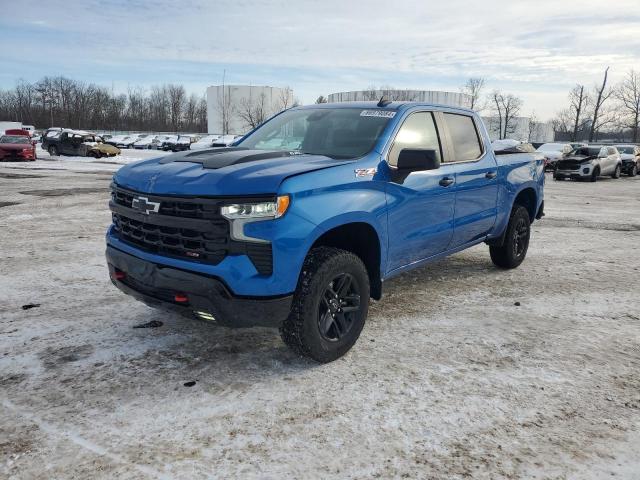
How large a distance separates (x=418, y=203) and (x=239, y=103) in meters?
105

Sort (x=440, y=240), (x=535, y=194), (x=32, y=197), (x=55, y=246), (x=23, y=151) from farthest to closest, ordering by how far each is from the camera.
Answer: (x=23, y=151) < (x=32, y=197) < (x=55, y=246) < (x=535, y=194) < (x=440, y=240)

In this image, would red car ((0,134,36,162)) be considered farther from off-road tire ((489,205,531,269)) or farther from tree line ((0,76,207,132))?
tree line ((0,76,207,132))

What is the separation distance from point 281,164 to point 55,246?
5.10 meters

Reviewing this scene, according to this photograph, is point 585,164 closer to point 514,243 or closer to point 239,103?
point 514,243

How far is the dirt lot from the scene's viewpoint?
100 inches

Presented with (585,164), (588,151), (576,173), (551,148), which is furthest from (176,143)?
(585,164)

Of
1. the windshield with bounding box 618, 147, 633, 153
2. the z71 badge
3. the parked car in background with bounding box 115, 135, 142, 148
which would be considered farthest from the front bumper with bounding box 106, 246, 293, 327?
the parked car in background with bounding box 115, 135, 142, 148

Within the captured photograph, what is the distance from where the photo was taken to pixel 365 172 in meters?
3.68

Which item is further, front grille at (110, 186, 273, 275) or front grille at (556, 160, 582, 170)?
front grille at (556, 160, 582, 170)

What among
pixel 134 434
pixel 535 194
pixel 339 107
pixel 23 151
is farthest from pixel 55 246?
pixel 23 151

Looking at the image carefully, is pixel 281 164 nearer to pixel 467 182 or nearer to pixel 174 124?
pixel 467 182

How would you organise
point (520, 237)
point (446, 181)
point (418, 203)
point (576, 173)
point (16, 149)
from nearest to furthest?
point (418, 203)
point (446, 181)
point (520, 237)
point (576, 173)
point (16, 149)

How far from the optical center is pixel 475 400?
3148 mm

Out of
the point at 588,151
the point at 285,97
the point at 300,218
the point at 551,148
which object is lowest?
the point at 300,218
